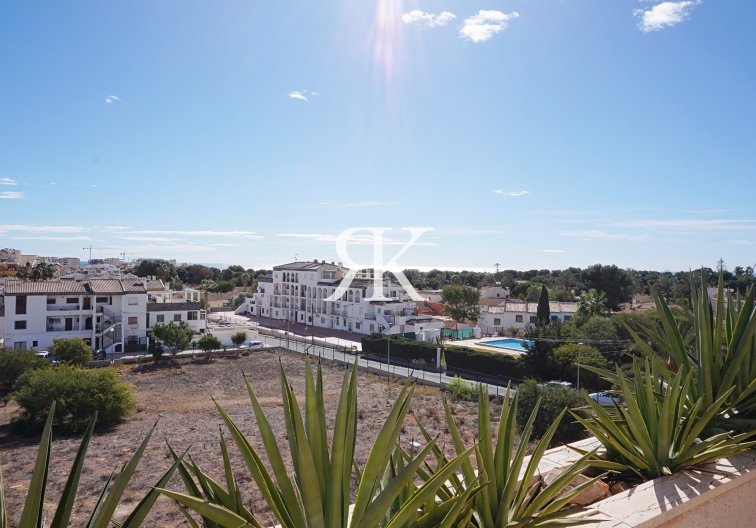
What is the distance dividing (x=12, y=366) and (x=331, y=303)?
1165 inches

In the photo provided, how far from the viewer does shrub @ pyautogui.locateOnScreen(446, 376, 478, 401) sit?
25281 millimetres

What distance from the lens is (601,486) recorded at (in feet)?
10.6

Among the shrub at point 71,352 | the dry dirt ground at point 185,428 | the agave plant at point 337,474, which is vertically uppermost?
the agave plant at point 337,474

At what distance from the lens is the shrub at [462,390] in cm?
2528

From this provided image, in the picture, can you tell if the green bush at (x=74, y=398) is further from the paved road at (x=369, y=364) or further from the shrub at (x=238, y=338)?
the shrub at (x=238, y=338)

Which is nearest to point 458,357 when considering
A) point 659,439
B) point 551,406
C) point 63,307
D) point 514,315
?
point 551,406

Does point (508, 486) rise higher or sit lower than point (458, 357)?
higher

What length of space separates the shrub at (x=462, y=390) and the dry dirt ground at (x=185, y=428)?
0.91 metres

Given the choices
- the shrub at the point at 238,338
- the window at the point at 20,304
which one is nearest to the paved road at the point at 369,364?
the shrub at the point at 238,338

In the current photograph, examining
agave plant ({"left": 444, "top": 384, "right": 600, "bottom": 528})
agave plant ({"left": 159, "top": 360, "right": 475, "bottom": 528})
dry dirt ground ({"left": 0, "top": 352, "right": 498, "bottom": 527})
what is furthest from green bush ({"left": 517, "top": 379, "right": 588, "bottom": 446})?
agave plant ({"left": 159, "top": 360, "right": 475, "bottom": 528})

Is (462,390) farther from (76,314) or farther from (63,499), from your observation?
(76,314)

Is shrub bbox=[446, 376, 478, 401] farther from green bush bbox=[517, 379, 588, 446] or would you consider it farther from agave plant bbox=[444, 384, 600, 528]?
agave plant bbox=[444, 384, 600, 528]

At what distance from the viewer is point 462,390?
25594 mm

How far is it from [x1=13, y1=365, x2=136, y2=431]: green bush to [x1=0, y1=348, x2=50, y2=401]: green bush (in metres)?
5.72
